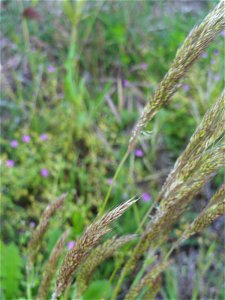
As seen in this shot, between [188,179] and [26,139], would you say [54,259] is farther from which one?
[26,139]

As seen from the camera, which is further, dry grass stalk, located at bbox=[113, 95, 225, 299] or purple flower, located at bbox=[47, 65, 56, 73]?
purple flower, located at bbox=[47, 65, 56, 73]

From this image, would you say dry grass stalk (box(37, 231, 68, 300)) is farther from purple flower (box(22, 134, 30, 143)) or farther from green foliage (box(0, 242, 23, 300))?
purple flower (box(22, 134, 30, 143))

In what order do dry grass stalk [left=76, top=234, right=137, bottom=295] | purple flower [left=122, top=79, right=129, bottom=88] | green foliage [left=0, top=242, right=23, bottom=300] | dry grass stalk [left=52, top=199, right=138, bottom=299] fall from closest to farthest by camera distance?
dry grass stalk [left=52, top=199, right=138, bottom=299]
dry grass stalk [left=76, top=234, right=137, bottom=295]
green foliage [left=0, top=242, right=23, bottom=300]
purple flower [left=122, top=79, right=129, bottom=88]

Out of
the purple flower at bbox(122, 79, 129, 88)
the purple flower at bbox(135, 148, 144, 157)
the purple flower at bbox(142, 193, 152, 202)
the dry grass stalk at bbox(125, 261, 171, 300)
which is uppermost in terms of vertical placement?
the purple flower at bbox(122, 79, 129, 88)

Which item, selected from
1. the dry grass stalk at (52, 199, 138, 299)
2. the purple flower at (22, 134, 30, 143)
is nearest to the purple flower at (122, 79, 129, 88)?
the purple flower at (22, 134, 30, 143)

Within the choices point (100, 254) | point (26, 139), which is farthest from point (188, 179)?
point (26, 139)

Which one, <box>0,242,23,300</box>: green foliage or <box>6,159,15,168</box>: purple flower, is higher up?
<box>6,159,15,168</box>: purple flower

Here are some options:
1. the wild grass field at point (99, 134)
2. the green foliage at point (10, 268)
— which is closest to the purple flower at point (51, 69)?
the wild grass field at point (99, 134)
